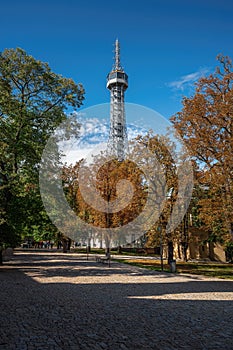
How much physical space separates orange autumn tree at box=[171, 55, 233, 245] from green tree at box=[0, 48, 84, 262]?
786 cm

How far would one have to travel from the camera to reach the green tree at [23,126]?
61.2ft

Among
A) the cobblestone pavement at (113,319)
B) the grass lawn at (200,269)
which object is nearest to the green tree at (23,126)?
the cobblestone pavement at (113,319)

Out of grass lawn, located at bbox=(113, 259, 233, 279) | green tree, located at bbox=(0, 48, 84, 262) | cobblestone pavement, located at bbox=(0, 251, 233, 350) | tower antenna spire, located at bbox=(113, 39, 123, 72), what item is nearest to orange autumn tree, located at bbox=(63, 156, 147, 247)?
grass lawn, located at bbox=(113, 259, 233, 279)

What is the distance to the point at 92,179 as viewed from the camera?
34.7 meters

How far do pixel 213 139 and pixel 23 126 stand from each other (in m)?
11.4

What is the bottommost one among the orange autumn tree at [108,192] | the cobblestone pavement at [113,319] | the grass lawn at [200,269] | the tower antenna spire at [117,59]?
the cobblestone pavement at [113,319]

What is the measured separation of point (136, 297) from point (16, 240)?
10125 millimetres

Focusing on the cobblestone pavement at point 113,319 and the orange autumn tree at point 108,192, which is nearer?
the cobblestone pavement at point 113,319

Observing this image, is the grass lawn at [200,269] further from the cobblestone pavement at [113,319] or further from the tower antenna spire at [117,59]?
the tower antenna spire at [117,59]

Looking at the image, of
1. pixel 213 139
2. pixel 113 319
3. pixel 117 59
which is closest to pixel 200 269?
pixel 213 139

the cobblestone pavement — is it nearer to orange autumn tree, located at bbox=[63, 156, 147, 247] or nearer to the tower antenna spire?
orange autumn tree, located at bbox=[63, 156, 147, 247]

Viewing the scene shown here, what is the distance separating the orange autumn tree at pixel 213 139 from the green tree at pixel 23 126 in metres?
7.86

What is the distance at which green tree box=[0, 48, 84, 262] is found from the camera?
1866cm

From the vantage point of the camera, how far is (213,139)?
62.8 ft
